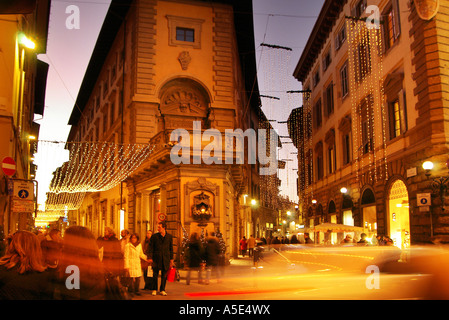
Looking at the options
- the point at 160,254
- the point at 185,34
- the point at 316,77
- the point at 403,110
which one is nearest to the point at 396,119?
the point at 403,110

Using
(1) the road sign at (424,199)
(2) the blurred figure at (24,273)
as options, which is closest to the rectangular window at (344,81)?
(1) the road sign at (424,199)

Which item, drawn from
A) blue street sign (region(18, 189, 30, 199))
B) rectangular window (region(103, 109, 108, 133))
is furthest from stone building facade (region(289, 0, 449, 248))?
rectangular window (region(103, 109, 108, 133))

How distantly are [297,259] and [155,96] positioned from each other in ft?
56.5

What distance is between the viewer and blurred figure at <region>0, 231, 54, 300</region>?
3.14 m

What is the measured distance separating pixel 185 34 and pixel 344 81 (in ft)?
36.8

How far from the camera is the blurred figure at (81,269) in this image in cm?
328

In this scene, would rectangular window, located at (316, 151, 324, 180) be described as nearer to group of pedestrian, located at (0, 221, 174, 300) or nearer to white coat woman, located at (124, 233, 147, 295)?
white coat woman, located at (124, 233, 147, 295)

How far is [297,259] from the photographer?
10594 millimetres

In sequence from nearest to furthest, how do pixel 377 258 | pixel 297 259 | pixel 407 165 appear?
pixel 377 258 → pixel 297 259 → pixel 407 165

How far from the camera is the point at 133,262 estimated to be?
1116 centimetres

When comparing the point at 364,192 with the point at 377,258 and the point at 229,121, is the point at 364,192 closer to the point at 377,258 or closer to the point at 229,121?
the point at 229,121

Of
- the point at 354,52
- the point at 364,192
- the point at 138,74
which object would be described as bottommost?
the point at 364,192

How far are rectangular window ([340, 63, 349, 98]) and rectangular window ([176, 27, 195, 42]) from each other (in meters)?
10.4
